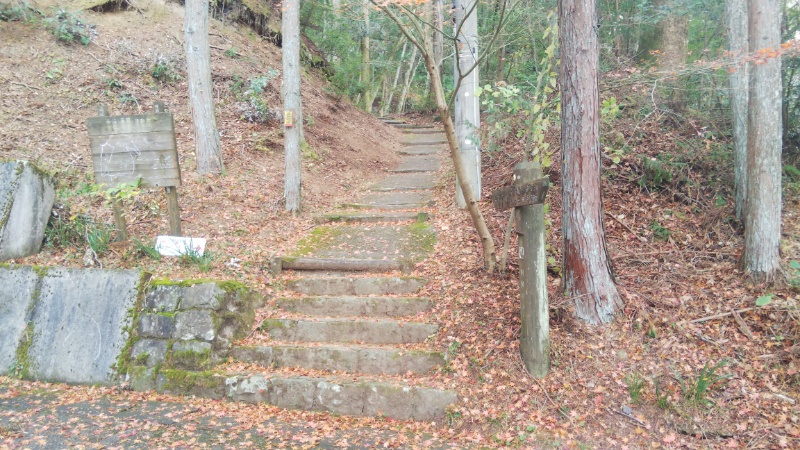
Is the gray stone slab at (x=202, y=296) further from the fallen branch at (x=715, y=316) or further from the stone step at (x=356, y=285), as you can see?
the fallen branch at (x=715, y=316)

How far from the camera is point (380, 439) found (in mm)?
4012

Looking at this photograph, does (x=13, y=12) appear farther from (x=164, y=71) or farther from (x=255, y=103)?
(x=255, y=103)

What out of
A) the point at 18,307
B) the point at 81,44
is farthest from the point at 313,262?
the point at 81,44

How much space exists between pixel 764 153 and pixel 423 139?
1161 centimetres

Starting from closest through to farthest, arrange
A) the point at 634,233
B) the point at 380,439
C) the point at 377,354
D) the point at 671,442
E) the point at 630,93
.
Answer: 1. the point at 671,442
2. the point at 380,439
3. the point at 377,354
4. the point at 634,233
5. the point at 630,93

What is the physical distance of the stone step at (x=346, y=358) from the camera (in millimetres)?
4750

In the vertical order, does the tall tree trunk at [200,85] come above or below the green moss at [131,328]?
above

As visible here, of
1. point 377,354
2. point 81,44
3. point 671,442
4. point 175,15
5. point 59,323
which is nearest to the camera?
point 671,442

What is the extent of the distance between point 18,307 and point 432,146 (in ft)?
37.2

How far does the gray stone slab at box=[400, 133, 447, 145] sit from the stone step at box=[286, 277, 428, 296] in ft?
31.8

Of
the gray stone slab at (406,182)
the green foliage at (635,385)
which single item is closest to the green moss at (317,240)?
the gray stone slab at (406,182)

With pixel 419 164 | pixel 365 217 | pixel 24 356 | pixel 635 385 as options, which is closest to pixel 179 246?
pixel 24 356

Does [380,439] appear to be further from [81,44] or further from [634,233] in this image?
[81,44]

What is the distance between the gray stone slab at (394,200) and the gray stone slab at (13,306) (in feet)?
16.1
